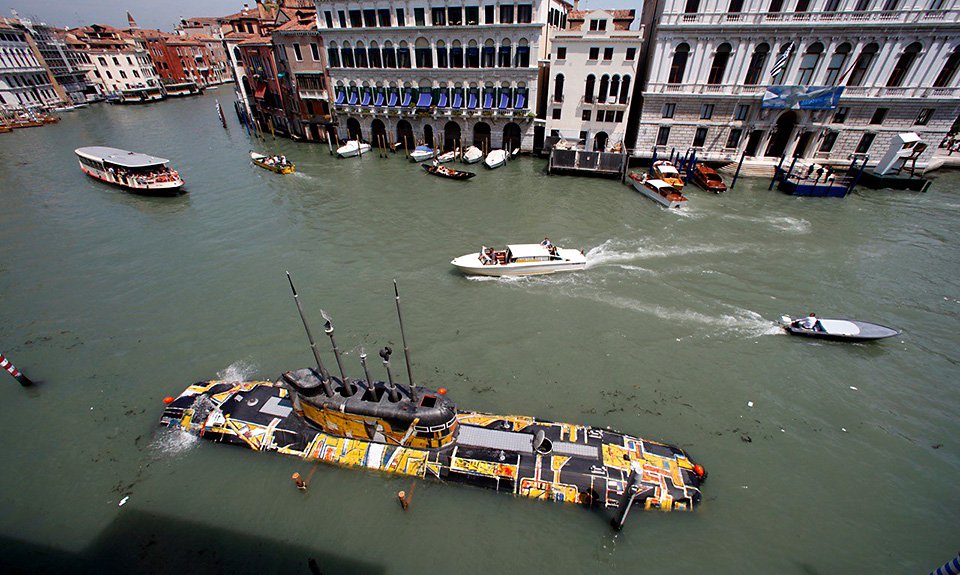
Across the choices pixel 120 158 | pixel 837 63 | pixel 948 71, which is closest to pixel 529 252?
pixel 837 63

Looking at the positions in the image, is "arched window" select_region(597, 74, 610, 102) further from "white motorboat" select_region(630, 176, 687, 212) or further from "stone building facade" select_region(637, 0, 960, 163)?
"white motorboat" select_region(630, 176, 687, 212)

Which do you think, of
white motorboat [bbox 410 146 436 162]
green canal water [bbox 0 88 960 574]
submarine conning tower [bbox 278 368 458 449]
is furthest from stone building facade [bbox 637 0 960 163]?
submarine conning tower [bbox 278 368 458 449]

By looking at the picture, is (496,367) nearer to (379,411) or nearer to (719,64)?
(379,411)

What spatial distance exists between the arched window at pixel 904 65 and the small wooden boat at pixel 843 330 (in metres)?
36.0

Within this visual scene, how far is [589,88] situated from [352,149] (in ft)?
104

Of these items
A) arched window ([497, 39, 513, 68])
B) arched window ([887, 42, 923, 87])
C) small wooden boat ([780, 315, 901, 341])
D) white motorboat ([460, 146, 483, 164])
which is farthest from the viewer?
white motorboat ([460, 146, 483, 164])

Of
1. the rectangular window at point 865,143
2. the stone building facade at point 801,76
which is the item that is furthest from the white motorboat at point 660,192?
the rectangular window at point 865,143

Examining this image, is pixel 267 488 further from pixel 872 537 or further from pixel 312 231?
pixel 312 231

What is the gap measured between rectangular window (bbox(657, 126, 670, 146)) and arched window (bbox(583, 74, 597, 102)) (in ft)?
29.5

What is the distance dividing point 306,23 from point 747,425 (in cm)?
6564

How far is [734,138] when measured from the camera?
44.9m

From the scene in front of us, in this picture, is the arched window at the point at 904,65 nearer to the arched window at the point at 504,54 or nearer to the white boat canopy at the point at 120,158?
the arched window at the point at 504,54

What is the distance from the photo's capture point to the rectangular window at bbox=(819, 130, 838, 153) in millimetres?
43312

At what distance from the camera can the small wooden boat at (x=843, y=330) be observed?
19.6m
